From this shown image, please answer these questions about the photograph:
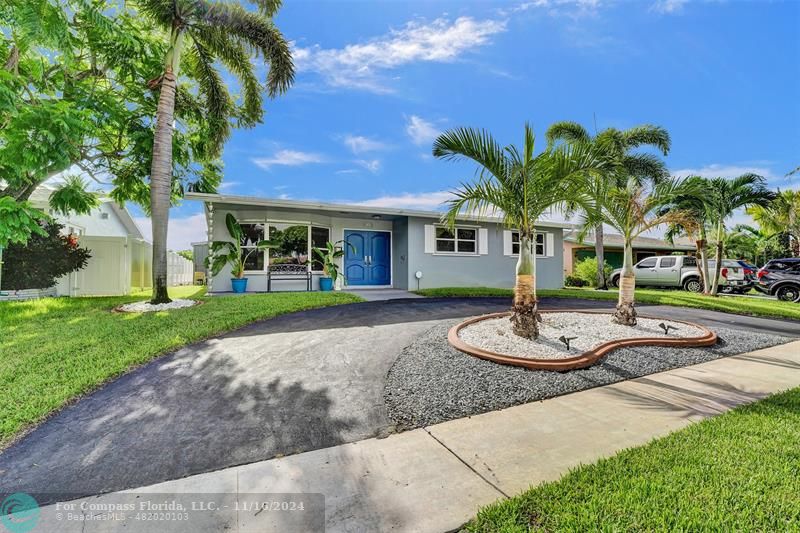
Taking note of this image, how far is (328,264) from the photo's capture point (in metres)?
11.9

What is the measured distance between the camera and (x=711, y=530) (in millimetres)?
1758

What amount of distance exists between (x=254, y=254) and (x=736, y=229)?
3192cm

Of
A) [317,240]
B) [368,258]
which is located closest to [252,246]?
[317,240]

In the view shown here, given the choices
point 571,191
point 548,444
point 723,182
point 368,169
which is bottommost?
point 548,444

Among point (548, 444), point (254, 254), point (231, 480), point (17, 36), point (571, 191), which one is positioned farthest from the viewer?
point (254, 254)

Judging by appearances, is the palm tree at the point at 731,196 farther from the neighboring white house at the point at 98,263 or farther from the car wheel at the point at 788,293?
the neighboring white house at the point at 98,263

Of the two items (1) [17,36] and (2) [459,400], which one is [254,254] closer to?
(1) [17,36]

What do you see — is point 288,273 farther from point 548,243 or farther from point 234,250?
point 548,243

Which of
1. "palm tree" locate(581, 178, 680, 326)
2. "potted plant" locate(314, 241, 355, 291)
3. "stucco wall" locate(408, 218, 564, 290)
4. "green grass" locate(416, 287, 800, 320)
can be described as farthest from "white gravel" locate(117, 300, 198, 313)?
"palm tree" locate(581, 178, 680, 326)

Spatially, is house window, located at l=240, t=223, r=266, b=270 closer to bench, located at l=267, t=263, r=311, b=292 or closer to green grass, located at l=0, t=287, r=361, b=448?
bench, located at l=267, t=263, r=311, b=292

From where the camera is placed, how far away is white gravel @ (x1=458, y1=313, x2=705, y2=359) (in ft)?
15.9

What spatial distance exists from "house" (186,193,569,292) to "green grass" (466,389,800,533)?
9.09 m

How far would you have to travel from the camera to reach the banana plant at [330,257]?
11.8 m

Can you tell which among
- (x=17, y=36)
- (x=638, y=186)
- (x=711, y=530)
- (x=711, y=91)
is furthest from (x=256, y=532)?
(x=711, y=91)
